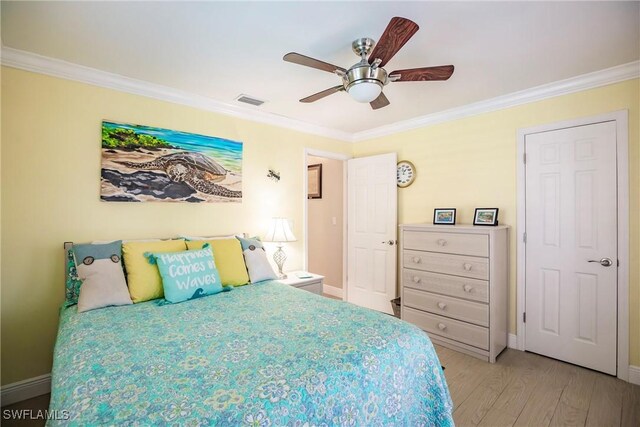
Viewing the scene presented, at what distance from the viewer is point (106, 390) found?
1.07 m

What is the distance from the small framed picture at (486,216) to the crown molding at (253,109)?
101 centimetres

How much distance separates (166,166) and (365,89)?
6.21 ft

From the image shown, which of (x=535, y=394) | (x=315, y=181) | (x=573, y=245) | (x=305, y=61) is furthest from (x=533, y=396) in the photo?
(x=315, y=181)

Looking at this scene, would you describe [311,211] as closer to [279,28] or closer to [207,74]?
[207,74]

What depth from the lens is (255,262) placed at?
2680 millimetres

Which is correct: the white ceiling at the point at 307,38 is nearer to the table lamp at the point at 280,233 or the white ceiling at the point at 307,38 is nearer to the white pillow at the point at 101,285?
the table lamp at the point at 280,233

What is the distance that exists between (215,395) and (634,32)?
3014mm

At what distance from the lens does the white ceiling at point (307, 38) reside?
170cm

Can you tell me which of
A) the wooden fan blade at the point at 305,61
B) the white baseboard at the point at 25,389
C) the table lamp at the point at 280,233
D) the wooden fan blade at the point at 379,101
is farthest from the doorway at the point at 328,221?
the white baseboard at the point at 25,389

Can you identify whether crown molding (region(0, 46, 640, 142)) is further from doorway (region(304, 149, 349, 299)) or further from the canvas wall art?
doorway (region(304, 149, 349, 299))

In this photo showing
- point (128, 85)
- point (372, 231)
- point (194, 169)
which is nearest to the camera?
point (128, 85)

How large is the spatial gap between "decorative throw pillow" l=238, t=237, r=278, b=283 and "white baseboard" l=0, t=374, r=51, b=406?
162 cm

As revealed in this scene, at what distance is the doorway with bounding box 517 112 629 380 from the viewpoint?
2404mm

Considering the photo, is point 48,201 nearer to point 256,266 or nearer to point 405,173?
point 256,266
